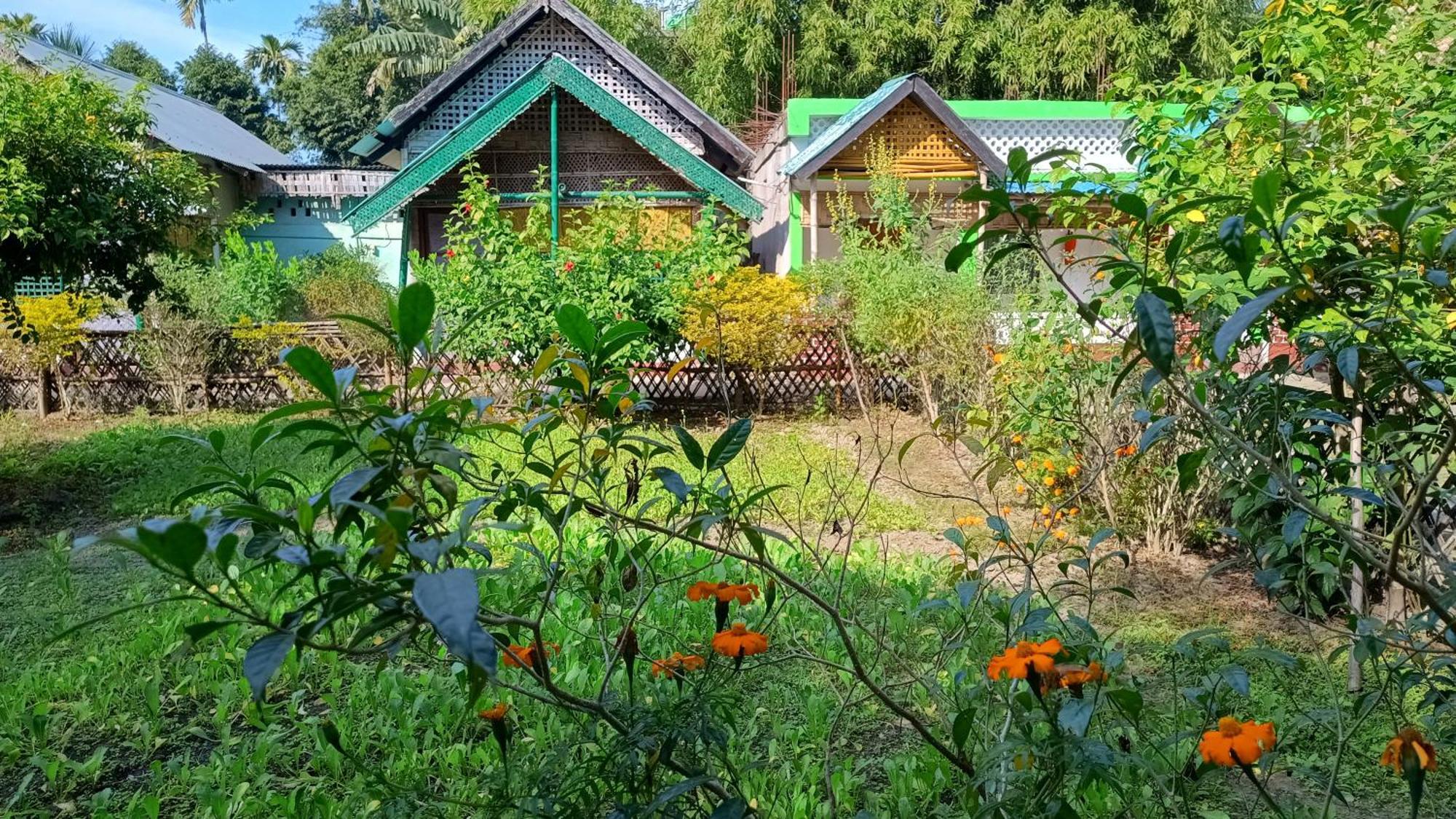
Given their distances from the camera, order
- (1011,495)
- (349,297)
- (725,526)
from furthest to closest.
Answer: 1. (349,297)
2. (1011,495)
3. (725,526)

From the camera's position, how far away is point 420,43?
28.5m

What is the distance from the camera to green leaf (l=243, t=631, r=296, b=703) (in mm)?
811

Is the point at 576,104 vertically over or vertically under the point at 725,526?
over

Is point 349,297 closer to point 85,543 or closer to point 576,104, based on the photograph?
point 576,104

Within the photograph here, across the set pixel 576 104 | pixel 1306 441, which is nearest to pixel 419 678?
pixel 1306 441

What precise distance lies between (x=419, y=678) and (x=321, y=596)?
8.35 feet

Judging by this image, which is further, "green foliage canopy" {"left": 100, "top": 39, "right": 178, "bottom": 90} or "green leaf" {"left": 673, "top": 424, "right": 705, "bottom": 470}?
"green foliage canopy" {"left": 100, "top": 39, "right": 178, "bottom": 90}

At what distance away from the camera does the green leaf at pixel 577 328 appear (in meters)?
1.28

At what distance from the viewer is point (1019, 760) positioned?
1.53 metres

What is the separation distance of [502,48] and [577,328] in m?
12.6

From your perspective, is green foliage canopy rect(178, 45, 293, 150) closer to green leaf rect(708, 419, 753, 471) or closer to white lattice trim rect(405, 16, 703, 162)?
white lattice trim rect(405, 16, 703, 162)

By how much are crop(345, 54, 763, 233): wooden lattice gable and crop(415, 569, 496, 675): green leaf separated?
9.98 m

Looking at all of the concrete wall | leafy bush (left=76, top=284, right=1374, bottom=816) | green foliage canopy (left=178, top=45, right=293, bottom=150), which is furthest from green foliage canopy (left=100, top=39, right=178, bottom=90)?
leafy bush (left=76, top=284, right=1374, bottom=816)

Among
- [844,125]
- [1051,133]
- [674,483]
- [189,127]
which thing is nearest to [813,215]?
[844,125]
